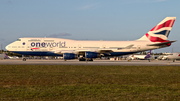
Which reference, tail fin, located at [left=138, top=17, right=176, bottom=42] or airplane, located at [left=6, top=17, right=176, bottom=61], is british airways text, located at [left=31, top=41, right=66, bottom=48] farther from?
tail fin, located at [left=138, top=17, right=176, bottom=42]

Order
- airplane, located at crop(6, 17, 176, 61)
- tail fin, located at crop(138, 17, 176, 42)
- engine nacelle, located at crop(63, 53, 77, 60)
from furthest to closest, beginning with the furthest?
tail fin, located at crop(138, 17, 176, 42) < airplane, located at crop(6, 17, 176, 61) < engine nacelle, located at crop(63, 53, 77, 60)

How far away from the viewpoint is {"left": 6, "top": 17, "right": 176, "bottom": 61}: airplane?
49.6 meters

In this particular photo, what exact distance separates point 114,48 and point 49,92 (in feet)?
137

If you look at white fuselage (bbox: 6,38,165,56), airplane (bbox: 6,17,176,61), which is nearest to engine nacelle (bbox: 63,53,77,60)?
airplane (bbox: 6,17,176,61)

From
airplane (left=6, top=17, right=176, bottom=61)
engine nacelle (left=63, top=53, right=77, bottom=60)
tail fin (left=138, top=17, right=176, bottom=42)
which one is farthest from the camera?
tail fin (left=138, top=17, right=176, bottom=42)

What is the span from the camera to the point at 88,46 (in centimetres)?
5131

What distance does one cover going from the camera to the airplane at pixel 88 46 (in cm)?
4962

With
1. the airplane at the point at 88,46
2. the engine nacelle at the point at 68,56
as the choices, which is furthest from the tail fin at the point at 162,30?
the engine nacelle at the point at 68,56

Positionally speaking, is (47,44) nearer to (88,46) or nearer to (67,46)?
(67,46)

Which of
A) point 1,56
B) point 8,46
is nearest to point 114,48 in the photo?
point 8,46

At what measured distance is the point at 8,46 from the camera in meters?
51.0

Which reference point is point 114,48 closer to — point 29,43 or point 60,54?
point 60,54

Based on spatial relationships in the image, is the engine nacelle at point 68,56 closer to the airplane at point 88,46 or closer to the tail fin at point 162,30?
the airplane at point 88,46

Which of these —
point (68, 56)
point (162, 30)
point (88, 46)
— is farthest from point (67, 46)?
point (162, 30)
